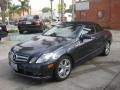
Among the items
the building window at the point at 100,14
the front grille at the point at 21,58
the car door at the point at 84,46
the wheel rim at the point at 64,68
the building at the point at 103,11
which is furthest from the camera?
the building window at the point at 100,14

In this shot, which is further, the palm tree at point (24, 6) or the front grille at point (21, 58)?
the palm tree at point (24, 6)

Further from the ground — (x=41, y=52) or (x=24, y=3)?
(x=24, y=3)

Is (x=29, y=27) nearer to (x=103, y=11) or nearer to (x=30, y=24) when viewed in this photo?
(x=30, y=24)

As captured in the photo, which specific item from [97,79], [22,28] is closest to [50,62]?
[97,79]

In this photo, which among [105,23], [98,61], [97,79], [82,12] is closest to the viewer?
[97,79]

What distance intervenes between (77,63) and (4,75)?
2089 millimetres

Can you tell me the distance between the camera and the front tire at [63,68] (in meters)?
5.70

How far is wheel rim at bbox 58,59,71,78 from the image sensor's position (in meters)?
5.82

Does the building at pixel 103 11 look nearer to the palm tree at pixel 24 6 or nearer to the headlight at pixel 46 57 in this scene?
the headlight at pixel 46 57

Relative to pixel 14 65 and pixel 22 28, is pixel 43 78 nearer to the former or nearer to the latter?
pixel 14 65

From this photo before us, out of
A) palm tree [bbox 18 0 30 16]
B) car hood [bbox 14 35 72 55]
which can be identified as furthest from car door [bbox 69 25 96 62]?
palm tree [bbox 18 0 30 16]

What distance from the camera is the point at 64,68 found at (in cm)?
593

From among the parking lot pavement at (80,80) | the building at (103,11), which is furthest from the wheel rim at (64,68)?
the building at (103,11)

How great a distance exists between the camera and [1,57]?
8820 mm
